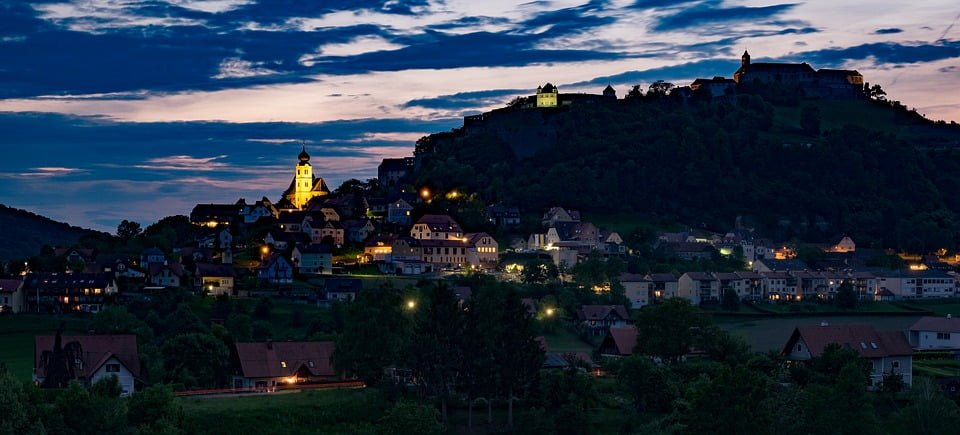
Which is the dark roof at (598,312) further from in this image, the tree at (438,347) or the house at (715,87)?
the house at (715,87)

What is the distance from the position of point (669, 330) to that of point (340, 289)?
28417 millimetres

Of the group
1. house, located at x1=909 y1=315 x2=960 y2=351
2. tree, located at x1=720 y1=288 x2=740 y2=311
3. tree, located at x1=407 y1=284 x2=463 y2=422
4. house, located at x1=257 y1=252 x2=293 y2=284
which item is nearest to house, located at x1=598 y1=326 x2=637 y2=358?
tree, located at x1=407 y1=284 x2=463 y2=422

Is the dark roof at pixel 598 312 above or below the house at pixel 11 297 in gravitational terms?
below

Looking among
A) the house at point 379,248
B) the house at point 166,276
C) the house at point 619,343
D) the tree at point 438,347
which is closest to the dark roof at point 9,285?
the house at point 166,276

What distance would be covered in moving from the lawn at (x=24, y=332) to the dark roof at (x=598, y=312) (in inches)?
1192

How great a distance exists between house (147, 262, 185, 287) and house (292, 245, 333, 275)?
358 inches

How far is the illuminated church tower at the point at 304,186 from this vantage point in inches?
5251

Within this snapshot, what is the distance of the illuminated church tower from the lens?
133375 mm

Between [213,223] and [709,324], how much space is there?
64677mm

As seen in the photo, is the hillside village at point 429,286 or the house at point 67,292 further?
the house at point 67,292

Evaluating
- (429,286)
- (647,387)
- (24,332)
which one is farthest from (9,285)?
(647,387)

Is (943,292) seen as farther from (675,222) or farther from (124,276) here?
(124,276)

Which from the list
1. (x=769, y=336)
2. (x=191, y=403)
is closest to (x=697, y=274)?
(x=769, y=336)

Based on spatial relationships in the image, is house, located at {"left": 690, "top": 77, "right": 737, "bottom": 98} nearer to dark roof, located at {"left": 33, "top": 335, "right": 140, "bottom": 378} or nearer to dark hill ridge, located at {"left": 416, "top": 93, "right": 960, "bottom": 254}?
dark hill ridge, located at {"left": 416, "top": 93, "right": 960, "bottom": 254}
